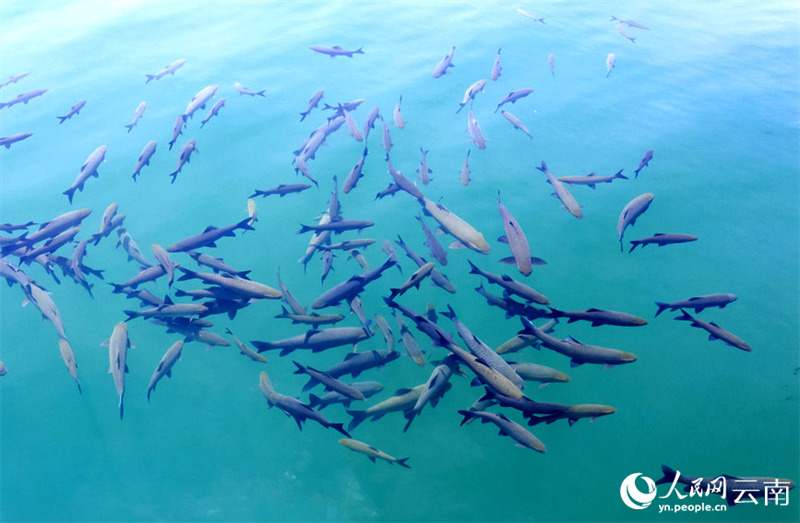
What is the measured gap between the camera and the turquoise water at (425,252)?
505 centimetres

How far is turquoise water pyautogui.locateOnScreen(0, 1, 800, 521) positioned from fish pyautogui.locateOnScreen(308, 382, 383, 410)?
368 millimetres

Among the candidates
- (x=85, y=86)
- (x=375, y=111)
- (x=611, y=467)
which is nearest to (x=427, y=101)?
(x=375, y=111)

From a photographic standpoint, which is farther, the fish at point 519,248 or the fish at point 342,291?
the fish at point 342,291

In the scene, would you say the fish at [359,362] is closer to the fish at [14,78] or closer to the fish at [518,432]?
the fish at [518,432]

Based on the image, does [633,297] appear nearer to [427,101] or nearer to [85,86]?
[427,101]

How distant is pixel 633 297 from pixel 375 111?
5.22m

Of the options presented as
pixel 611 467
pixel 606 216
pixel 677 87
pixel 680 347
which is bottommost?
pixel 611 467

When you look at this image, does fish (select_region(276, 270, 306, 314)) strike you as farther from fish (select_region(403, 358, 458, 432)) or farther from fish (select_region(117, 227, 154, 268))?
fish (select_region(117, 227, 154, 268))

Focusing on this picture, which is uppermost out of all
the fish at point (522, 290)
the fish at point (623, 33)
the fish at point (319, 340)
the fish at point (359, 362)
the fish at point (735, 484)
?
the fish at point (623, 33)

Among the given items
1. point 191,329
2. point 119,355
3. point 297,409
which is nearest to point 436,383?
point 297,409

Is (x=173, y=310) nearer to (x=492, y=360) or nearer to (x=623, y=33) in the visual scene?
(x=492, y=360)

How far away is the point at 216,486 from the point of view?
5.08m

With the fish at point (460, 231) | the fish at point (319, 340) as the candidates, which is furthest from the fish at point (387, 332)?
the fish at point (460, 231)

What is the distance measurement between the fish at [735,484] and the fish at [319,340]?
3.49 metres
